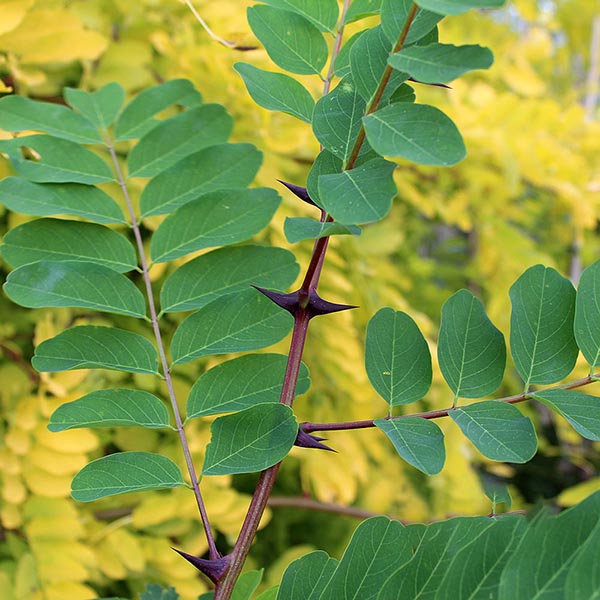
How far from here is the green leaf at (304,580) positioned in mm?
329

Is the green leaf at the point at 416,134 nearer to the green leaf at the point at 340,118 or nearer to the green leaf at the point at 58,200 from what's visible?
the green leaf at the point at 340,118

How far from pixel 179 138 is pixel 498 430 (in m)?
0.30

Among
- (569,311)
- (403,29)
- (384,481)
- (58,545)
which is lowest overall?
(384,481)

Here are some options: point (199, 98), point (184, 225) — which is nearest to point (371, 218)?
point (184, 225)

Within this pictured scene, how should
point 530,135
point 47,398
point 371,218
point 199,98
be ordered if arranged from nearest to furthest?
point 371,218, point 199,98, point 47,398, point 530,135

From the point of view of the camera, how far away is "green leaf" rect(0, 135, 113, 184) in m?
0.47

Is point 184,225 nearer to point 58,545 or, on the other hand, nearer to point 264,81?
point 264,81

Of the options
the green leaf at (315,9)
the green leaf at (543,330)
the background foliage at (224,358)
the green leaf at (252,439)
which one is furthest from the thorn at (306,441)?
the background foliage at (224,358)

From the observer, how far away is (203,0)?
2.79 feet

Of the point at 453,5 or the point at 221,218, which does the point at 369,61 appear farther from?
the point at 221,218

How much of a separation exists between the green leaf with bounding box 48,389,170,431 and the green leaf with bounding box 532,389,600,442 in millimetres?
195

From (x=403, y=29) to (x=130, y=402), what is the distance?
228 millimetres

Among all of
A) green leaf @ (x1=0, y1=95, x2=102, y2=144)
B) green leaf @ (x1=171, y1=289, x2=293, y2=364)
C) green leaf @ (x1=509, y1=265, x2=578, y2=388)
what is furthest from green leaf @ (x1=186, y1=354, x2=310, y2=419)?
green leaf @ (x1=0, y1=95, x2=102, y2=144)

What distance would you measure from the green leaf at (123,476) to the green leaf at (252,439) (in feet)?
0.07
